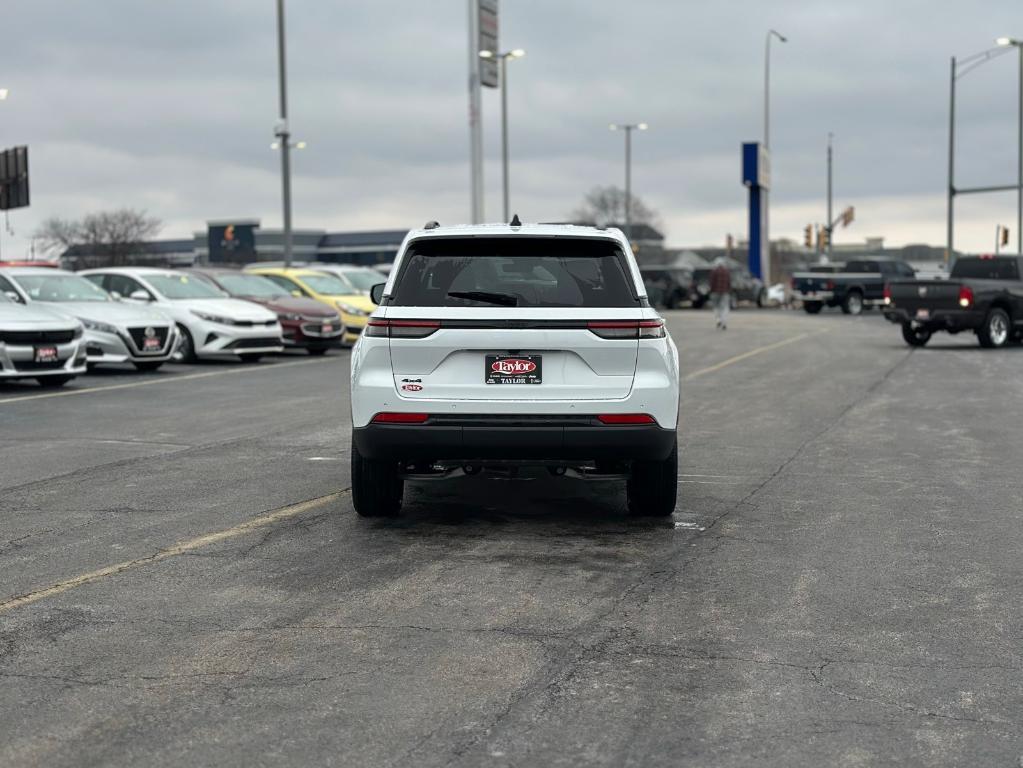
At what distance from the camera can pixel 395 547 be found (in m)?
7.44

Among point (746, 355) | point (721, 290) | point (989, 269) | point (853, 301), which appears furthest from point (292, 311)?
point (853, 301)

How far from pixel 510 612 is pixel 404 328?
211cm

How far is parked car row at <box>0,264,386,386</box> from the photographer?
17.5 meters

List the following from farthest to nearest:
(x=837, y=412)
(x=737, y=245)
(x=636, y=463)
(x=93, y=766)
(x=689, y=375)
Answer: (x=737, y=245) < (x=689, y=375) < (x=837, y=412) < (x=636, y=463) < (x=93, y=766)

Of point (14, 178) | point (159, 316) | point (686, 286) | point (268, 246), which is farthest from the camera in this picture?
point (268, 246)

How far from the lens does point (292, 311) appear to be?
2567cm

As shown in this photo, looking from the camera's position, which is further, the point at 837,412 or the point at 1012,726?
the point at 837,412

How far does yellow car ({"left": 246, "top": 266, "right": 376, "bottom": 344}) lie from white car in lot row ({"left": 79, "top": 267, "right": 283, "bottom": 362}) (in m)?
3.15

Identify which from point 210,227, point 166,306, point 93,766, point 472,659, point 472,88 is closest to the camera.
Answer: point 93,766

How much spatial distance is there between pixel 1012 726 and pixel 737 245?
139 metres

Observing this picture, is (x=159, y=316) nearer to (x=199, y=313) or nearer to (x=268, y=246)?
(x=199, y=313)

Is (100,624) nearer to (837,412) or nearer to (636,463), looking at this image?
(636,463)

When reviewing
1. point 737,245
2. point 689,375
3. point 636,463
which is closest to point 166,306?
point 689,375

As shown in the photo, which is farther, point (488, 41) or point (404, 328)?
point (488, 41)
